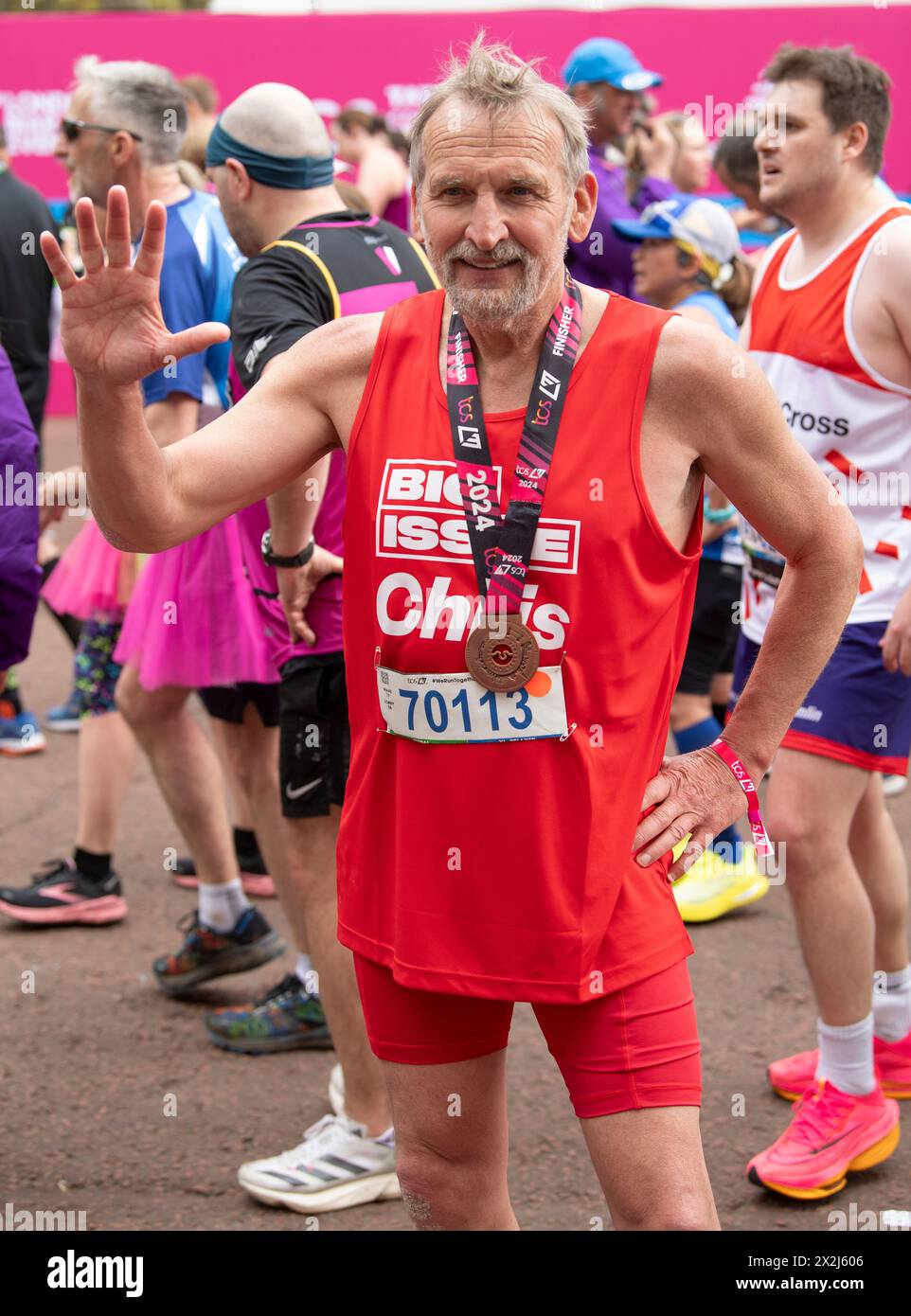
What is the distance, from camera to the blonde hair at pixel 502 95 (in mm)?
2283

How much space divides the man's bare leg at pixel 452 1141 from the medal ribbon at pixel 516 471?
757 millimetres

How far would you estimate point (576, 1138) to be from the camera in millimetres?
3938

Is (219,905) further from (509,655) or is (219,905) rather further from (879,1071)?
(509,655)

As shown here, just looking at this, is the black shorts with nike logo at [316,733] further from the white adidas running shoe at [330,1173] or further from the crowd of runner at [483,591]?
the white adidas running shoe at [330,1173]

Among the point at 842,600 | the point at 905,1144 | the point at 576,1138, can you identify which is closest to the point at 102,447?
the point at 842,600

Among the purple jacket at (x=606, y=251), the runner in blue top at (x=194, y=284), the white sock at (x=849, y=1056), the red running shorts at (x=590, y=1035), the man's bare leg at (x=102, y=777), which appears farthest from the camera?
the purple jacket at (x=606, y=251)

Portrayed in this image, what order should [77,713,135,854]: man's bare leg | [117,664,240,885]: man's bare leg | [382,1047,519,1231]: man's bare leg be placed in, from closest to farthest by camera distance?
1. [382,1047,519,1231]: man's bare leg
2. [117,664,240,885]: man's bare leg
3. [77,713,135,854]: man's bare leg

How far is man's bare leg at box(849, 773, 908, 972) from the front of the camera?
13.4 ft

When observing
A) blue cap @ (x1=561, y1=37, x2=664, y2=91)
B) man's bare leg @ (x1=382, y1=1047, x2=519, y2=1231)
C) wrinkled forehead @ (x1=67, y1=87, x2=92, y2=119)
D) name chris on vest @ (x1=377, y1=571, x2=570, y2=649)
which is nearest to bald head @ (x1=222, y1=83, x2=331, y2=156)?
wrinkled forehead @ (x1=67, y1=87, x2=92, y2=119)

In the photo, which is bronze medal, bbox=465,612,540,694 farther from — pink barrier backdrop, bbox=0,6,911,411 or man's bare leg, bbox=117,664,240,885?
pink barrier backdrop, bbox=0,6,911,411

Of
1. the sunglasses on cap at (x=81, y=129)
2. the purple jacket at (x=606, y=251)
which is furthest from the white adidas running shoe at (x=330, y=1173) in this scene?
the purple jacket at (x=606, y=251)

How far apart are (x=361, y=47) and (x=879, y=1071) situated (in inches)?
544

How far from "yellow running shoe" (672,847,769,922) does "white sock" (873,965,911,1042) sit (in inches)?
46.6

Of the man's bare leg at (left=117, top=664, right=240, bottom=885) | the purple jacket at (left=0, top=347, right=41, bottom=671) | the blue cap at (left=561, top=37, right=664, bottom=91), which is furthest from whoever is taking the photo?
the blue cap at (left=561, top=37, right=664, bottom=91)
